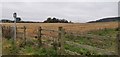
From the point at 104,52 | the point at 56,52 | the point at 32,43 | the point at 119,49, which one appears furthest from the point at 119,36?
the point at 32,43

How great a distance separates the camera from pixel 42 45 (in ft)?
50.3

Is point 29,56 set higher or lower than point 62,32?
lower

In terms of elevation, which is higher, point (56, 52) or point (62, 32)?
point (62, 32)

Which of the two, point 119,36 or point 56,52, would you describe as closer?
point 119,36

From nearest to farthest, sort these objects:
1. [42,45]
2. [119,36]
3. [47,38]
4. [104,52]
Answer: [119,36] < [104,52] < [42,45] < [47,38]

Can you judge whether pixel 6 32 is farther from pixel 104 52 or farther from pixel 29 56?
pixel 104 52

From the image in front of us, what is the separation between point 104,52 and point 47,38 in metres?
6.79

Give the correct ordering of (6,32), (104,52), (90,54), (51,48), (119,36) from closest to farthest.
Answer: (119,36) → (104,52) → (90,54) → (51,48) → (6,32)

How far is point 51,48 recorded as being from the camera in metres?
13.7

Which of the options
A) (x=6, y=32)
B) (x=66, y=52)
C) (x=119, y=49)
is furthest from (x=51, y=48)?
(x=6, y=32)

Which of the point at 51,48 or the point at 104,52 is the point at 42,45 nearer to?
the point at 51,48

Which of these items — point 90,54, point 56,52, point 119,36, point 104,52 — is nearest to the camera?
point 119,36

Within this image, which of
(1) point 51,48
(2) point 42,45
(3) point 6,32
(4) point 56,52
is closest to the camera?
(4) point 56,52

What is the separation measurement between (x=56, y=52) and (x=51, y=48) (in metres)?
1.17
